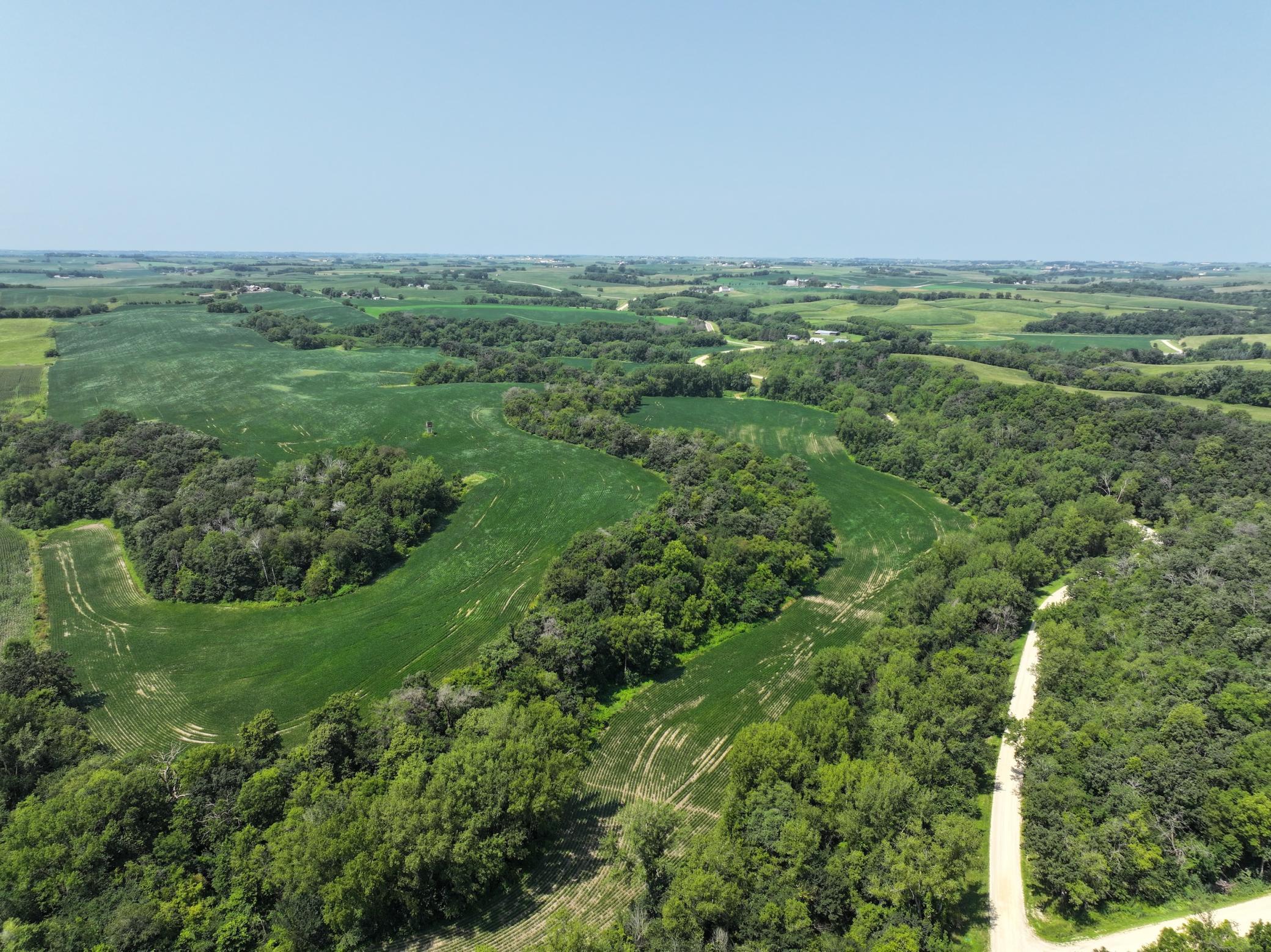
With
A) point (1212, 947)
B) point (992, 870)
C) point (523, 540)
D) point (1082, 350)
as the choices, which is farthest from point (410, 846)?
point (1082, 350)

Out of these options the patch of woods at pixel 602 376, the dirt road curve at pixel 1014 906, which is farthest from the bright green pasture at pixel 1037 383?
the dirt road curve at pixel 1014 906

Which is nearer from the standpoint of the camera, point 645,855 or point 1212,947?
point 1212,947

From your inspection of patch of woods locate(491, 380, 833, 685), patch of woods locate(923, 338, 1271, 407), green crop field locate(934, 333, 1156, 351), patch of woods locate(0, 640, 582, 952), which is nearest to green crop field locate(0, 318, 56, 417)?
patch of woods locate(0, 640, 582, 952)

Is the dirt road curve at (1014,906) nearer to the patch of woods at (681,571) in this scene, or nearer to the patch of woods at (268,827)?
the patch of woods at (268,827)

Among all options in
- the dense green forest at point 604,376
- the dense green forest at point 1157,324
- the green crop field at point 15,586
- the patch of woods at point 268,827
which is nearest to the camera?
the patch of woods at point 268,827

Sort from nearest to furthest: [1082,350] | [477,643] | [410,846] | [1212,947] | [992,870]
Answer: [1212,947], [410,846], [992,870], [477,643], [1082,350]

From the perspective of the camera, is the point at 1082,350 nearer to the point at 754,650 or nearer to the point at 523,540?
the point at 754,650
